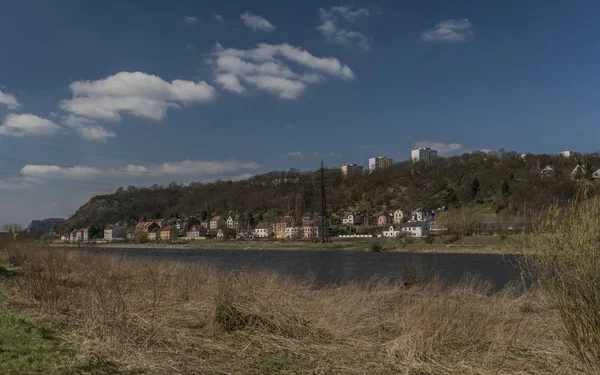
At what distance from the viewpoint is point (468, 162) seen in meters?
184

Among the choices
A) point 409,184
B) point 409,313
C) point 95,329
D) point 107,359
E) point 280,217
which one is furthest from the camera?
point 409,184

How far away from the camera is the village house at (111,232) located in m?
154

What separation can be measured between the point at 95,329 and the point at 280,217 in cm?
15543

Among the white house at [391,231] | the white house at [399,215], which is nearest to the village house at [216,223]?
the white house at [399,215]

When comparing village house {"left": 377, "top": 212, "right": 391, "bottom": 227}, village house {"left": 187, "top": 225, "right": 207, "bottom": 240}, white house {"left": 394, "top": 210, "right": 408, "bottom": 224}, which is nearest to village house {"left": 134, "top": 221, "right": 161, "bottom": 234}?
village house {"left": 187, "top": 225, "right": 207, "bottom": 240}

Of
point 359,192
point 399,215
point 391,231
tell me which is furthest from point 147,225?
point 391,231

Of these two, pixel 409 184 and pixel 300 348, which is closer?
pixel 300 348

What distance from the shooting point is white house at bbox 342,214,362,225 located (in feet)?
542

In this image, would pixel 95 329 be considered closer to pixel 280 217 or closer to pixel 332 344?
pixel 332 344

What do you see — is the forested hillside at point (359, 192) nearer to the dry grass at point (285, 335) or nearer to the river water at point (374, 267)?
the river water at point (374, 267)

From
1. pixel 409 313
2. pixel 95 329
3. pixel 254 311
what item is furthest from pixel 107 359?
pixel 409 313

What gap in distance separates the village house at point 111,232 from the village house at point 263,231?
152 ft

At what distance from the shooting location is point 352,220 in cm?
16575

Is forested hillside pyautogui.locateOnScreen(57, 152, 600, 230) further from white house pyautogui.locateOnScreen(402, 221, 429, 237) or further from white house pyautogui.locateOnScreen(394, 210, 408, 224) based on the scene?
white house pyautogui.locateOnScreen(402, 221, 429, 237)
